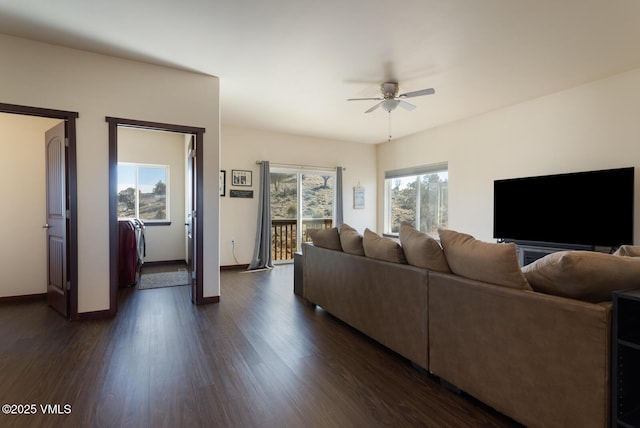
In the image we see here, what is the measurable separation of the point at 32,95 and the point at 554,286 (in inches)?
172

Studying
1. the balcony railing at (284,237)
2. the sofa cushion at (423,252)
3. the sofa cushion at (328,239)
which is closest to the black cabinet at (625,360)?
the sofa cushion at (423,252)

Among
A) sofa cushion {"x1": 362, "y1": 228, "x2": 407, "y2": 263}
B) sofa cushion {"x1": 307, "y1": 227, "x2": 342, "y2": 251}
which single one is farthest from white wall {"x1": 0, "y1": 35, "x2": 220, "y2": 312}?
sofa cushion {"x1": 362, "y1": 228, "x2": 407, "y2": 263}

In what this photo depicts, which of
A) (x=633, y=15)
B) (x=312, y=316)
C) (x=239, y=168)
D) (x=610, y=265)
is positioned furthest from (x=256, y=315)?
(x=633, y=15)

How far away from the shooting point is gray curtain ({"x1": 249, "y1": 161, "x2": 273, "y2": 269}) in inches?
234

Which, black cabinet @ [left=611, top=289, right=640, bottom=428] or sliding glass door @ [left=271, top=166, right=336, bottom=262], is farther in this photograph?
sliding glass door @ [left=271, top=166, right=336, bottom=262]

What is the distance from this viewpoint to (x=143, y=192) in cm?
619

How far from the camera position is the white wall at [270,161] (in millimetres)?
5881

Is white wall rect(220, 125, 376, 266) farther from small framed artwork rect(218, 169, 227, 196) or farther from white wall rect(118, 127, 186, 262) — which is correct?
white wall rect(118, 127, 186, 262)

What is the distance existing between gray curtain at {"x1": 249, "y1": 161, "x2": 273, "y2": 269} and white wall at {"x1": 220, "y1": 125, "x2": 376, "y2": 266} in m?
0.16

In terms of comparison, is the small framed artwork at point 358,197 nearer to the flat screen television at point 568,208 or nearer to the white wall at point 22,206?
the flat screen television at point 568,208

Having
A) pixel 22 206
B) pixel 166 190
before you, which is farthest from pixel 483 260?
pixel 166 190

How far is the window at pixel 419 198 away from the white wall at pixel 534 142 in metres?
0.22

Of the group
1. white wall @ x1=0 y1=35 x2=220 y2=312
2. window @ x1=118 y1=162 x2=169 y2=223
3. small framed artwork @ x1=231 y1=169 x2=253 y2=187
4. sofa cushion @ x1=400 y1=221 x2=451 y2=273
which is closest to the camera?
sofa cushion @ x1=400 y1=221 x2=451 y2=273

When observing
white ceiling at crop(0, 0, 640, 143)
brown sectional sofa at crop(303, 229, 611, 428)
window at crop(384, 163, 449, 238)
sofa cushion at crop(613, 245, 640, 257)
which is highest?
white ceiling at crop(0, 0, 640, 143)
